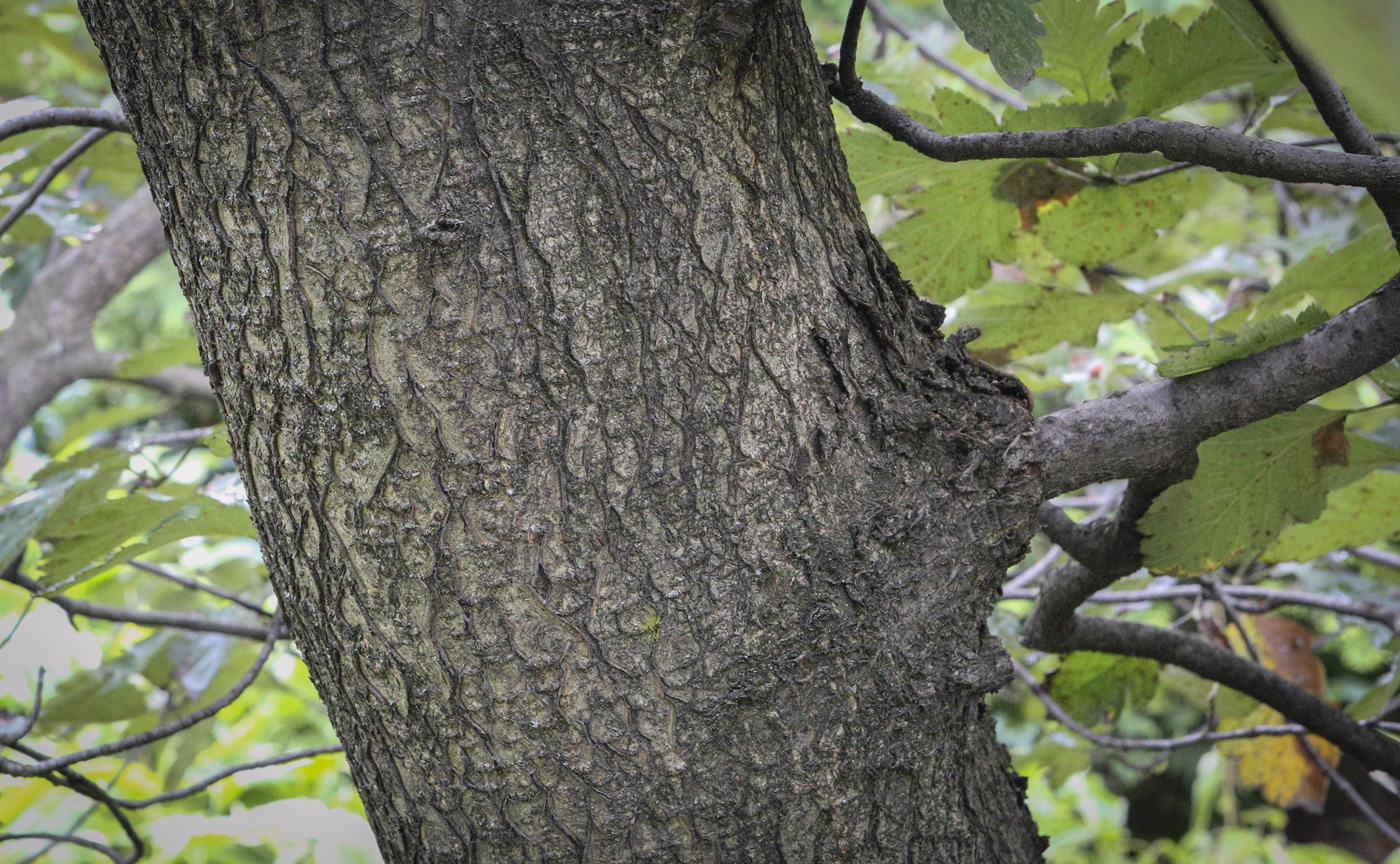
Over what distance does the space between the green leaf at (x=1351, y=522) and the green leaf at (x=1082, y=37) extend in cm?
48

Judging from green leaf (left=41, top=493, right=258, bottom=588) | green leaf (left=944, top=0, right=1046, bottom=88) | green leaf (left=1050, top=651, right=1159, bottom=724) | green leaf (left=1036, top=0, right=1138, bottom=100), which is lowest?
green leaf (left=1050, top=651, right=1159, bottom=724)

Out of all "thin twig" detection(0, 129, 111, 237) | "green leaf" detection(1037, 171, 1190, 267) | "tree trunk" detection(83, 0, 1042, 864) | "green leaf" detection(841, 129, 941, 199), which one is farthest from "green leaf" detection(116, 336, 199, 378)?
"green leaf" detection(1037, 171, 1190, 267)

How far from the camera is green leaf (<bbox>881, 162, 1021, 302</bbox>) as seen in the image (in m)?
0.83

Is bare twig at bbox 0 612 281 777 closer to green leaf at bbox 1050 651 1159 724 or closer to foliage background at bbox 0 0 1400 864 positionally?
foliage background at bbox 0 0 1400 864

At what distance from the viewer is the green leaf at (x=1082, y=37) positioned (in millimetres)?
757

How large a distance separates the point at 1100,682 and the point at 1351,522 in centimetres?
34

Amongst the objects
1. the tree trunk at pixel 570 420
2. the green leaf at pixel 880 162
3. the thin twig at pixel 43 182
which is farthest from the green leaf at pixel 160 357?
the green leaf at pixel 880 162

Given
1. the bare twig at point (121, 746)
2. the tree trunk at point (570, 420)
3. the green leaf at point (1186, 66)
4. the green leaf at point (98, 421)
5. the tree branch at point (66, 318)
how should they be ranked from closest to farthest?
the tree trunk at point (570, 420) → the green leaf at point (1186, 66) → the bare twig at point (121, 746) → the green leaf at point (98, 421) → the tree branch at point (66, 318)

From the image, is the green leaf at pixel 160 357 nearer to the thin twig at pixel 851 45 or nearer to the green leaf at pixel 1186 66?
the thin twig at pixel 851 45

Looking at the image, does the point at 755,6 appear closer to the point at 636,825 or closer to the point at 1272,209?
the point at 636,825

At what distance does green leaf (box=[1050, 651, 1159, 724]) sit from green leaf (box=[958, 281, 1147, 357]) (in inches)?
16.4

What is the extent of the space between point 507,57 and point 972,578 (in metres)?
0.44

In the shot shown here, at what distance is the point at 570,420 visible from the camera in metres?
0.53

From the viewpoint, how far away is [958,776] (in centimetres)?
64
